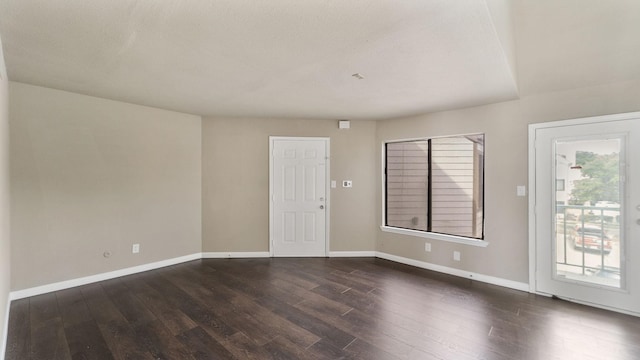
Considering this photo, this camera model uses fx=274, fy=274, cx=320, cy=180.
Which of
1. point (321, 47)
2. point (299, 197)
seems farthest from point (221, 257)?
point (321, 47)

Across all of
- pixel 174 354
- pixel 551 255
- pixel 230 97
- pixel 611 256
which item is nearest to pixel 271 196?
pixel 230 97

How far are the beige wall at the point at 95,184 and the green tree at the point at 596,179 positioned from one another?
16.1 ft

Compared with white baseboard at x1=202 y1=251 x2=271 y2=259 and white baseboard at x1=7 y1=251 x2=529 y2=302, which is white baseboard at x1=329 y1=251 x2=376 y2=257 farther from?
white baseboard at x1=202 y1=251 x2=271 y2=259

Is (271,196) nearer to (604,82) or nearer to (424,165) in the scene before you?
(424,165)

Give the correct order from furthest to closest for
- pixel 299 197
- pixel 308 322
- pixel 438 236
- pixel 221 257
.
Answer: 1. pixel 299 197
2. pixel 221 257
3. pixel 438 236
4. pixel 308 322

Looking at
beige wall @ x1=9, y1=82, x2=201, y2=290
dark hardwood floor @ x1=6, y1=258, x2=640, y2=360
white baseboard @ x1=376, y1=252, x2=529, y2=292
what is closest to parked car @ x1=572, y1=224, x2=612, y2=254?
dark hardwood floor @ x1=6, y1=258, x2=640, y2=360

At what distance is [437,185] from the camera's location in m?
4.16

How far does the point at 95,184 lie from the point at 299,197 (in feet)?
8.93

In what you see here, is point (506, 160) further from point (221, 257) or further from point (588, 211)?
point (221, 257)

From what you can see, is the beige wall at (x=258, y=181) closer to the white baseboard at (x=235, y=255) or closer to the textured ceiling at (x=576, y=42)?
the white baseboard at (x=235, y=255)

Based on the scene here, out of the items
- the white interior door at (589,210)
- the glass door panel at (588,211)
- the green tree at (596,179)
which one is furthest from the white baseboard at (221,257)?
the green tree at (596,179)

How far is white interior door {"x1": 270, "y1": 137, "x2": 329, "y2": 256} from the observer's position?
4531mm

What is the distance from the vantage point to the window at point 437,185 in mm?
3889

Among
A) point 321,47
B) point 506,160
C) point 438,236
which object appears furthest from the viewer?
point 438,236
